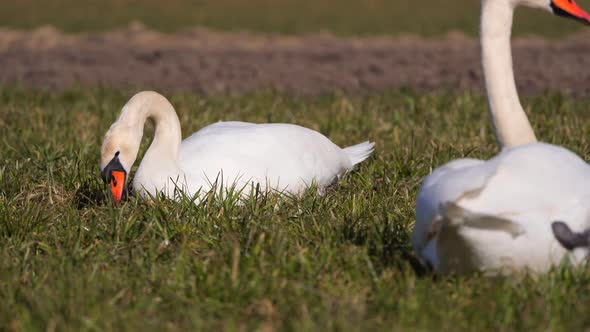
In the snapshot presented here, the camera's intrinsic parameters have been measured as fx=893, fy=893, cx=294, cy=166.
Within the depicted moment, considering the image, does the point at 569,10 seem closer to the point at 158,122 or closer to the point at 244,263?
the point at 244,263

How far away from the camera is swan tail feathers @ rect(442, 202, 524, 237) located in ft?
10.1

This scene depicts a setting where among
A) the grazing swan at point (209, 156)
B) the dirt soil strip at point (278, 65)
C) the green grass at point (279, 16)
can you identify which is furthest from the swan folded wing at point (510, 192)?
the green grass at point (279, 16)

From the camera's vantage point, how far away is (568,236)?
10.4 feet

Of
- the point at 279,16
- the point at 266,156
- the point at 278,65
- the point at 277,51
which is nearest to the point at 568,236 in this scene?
the point at 266,156

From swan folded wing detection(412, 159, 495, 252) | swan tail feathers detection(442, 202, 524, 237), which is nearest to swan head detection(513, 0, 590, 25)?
swan folded wing detection(412, 159, 495, 252)

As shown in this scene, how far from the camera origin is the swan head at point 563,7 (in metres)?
3.81

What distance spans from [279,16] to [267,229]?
834 inches

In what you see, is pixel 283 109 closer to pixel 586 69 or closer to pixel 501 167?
pixel 586 69

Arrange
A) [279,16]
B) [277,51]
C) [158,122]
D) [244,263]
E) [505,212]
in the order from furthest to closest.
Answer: [279,16], [277,51], [158,122], [244,263], [505,212]

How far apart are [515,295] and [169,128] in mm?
2464

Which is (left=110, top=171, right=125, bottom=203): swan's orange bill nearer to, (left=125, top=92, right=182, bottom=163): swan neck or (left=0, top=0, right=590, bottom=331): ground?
(left=0, top=0, right=590, bottom=331): ground

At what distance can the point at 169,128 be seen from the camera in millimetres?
5062

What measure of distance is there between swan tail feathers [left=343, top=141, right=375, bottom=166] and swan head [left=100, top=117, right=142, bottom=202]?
1.71 meters

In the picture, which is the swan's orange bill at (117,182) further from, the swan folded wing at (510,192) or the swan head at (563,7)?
the swan head at (563,7)
